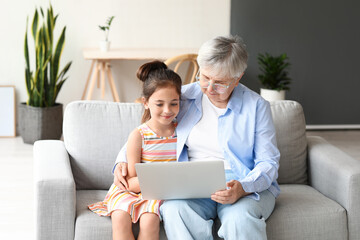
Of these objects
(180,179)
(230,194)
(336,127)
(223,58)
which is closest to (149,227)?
(180,179)

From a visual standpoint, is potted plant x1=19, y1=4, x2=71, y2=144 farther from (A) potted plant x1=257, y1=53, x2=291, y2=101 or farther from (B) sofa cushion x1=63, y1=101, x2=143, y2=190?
(B) sofa cushion x1=63, y1=101, x2=143, y2=190

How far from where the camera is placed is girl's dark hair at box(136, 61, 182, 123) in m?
2.33

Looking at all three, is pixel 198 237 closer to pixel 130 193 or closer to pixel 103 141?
pixel 130 193

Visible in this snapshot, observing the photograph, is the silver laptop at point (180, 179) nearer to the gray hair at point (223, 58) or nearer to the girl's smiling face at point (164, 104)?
the girl's smiling face at point (164, 104)

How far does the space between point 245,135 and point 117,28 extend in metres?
3.11

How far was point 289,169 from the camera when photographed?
2.71 metres

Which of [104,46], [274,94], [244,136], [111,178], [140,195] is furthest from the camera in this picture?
[274,94]

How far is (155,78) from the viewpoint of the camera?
2.34 meters

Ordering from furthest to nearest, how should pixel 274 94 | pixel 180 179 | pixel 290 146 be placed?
pixel 274 94, pixel 290 146, pixel 180 179

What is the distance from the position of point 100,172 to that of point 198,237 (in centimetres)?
64

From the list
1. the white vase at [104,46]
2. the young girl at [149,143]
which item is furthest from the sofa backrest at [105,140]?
the white vase at [104,46]

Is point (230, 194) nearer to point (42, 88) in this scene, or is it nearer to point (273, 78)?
point (42, 88)

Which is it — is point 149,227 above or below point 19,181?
above

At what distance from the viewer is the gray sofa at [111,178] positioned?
2.19 m
